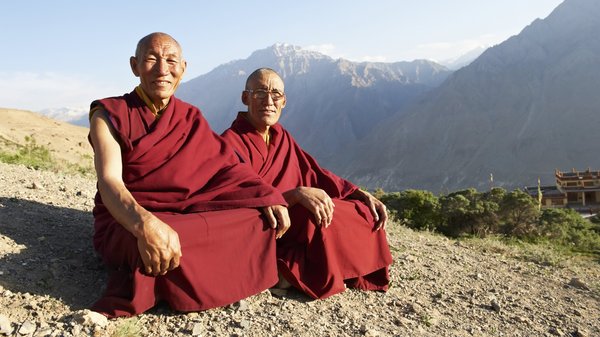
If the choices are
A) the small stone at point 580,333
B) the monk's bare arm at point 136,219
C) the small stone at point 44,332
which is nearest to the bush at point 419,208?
the small stone at point 580,333

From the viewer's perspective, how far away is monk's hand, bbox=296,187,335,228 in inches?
127

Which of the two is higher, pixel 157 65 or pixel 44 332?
pixel 157 65

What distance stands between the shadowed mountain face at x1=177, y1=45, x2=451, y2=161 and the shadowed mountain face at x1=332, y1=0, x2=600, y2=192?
13.7m

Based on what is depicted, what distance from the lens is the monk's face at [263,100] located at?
153 inches

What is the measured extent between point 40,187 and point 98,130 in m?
3.05

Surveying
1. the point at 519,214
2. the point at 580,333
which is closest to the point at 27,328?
the point at 580,333

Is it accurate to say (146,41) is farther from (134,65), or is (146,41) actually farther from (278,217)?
(278,217)

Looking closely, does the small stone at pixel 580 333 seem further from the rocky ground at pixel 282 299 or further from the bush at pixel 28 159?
the bush at pixel 28 159

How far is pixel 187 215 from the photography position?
9.05 feet

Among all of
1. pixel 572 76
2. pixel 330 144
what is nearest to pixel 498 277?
pixel 572 76

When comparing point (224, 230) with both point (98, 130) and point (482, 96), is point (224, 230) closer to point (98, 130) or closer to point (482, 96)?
point (98, 130)

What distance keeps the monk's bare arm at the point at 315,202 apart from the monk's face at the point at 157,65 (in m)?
1.08

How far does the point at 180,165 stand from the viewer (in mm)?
3053

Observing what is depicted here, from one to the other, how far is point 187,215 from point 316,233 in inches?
39.0
